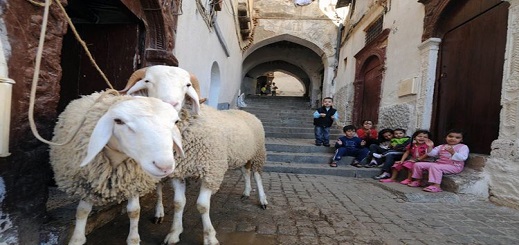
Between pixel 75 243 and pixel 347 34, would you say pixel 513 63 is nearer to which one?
pixel 75 243

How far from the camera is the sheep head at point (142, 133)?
1.47 meters

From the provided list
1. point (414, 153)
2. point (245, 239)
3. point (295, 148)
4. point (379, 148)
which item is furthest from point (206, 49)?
point (245, 239)

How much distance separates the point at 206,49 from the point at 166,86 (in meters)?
4.77

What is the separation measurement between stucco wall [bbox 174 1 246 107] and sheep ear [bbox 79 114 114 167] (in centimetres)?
291

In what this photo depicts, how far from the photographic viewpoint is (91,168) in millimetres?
1790

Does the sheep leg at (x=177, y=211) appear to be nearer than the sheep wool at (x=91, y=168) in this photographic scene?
No

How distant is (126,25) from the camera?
11.3 ft

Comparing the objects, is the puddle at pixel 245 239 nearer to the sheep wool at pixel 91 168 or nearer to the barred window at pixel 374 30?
the sheep wool at pixel 91 168

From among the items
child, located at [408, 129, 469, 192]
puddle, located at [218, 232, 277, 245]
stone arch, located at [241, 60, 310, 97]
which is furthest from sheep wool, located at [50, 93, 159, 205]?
stone arch, located at [241, 60, 310, 97]

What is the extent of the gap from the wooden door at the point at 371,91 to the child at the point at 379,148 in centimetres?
173

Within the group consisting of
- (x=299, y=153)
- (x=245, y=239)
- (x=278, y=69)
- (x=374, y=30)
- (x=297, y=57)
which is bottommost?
(x=245, y=239)

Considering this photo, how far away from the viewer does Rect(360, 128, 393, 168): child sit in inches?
247

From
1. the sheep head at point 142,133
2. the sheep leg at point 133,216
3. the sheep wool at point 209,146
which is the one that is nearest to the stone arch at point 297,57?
the sheep wool at point 209,146

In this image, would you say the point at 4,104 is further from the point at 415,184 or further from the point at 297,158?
the point at 297,158
